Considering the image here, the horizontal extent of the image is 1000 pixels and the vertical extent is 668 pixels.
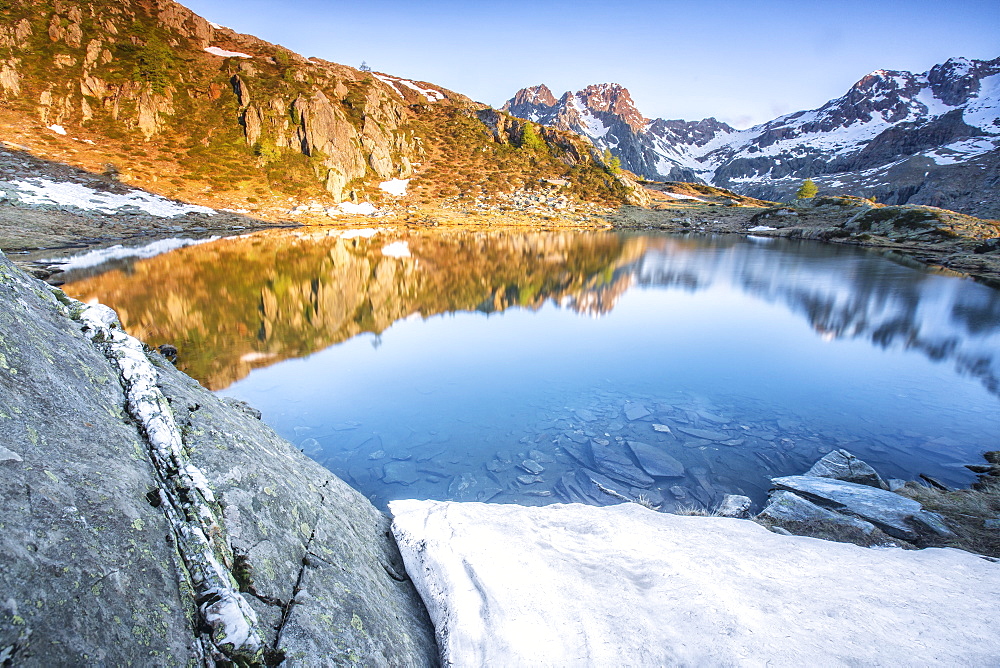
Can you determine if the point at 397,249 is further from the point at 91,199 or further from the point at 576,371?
the point at 91,199

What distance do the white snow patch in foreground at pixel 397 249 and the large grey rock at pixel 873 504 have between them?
3370 centimetres

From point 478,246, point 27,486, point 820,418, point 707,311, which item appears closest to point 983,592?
point 27,486

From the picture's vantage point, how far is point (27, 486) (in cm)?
179

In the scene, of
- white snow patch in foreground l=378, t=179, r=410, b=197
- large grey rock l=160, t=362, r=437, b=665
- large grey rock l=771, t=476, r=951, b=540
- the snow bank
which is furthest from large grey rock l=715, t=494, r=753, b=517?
the snow bank

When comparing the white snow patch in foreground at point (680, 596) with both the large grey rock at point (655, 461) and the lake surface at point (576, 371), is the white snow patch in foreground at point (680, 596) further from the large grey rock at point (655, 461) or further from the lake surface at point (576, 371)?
the large grey rock at point (655, 461)

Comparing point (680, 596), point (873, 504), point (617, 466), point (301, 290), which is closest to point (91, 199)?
point (301, 290)

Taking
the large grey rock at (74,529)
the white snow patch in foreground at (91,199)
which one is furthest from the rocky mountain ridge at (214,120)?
the large grey rock at (74,529)

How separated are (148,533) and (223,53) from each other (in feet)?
433

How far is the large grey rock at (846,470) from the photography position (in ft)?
25.0

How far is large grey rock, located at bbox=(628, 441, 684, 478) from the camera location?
8.16 meters

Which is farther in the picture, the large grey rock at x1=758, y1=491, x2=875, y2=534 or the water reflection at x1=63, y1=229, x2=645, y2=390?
the water reflection at x1=63, y1=229, x2=645, y2=390

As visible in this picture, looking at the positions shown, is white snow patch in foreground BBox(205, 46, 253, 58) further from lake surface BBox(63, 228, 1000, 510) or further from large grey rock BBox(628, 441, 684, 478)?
large grey rock BBox(628, 441, 684, 478)

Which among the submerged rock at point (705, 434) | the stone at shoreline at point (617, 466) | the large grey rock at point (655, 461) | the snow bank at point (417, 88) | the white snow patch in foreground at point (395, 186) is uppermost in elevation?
the snow bank at point (417, 88)

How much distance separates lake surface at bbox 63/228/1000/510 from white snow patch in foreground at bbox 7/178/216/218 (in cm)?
2749
